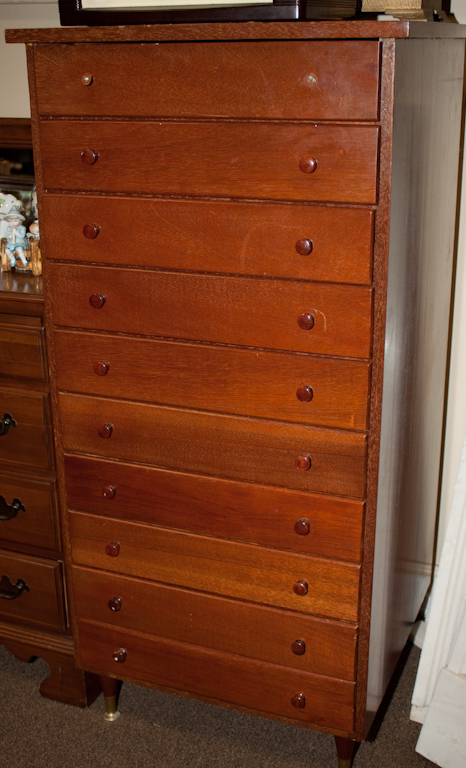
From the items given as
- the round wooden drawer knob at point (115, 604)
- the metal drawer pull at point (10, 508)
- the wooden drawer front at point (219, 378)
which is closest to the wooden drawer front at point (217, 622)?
the round wooden drawer knob at point (115, 604)

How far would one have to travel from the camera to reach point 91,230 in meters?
1.70

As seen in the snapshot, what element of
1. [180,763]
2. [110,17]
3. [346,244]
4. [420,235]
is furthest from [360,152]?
[180,763]

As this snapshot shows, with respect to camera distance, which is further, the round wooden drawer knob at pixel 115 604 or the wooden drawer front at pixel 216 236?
the round wooden drawer knob at pixel 115 604

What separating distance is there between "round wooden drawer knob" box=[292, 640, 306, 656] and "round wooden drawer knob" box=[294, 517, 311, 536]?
27 cm

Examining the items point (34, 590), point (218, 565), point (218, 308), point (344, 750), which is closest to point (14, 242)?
point (218, 308)

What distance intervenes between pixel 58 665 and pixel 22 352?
34.2 inches

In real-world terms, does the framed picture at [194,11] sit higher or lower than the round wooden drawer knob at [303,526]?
higher

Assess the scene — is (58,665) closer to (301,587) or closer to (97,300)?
(301,587)

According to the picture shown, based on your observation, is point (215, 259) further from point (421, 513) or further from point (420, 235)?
point (421, 513)

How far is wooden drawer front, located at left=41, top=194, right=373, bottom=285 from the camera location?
4.94ft

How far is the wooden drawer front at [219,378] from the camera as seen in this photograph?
1598 mm

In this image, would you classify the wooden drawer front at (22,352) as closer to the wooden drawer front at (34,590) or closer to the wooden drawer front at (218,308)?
the wooden drawer front at (218,308)

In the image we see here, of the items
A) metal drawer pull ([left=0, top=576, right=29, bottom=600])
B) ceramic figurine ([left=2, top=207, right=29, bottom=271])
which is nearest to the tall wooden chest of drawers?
metal drawer pull ([left=0, top=576, right=29, bottom=600])

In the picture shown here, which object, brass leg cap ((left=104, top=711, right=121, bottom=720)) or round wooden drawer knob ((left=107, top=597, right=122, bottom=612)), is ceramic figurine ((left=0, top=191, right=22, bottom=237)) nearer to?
round wooden drawer knob ((left=107, top=597, right=122, bottom=612))
